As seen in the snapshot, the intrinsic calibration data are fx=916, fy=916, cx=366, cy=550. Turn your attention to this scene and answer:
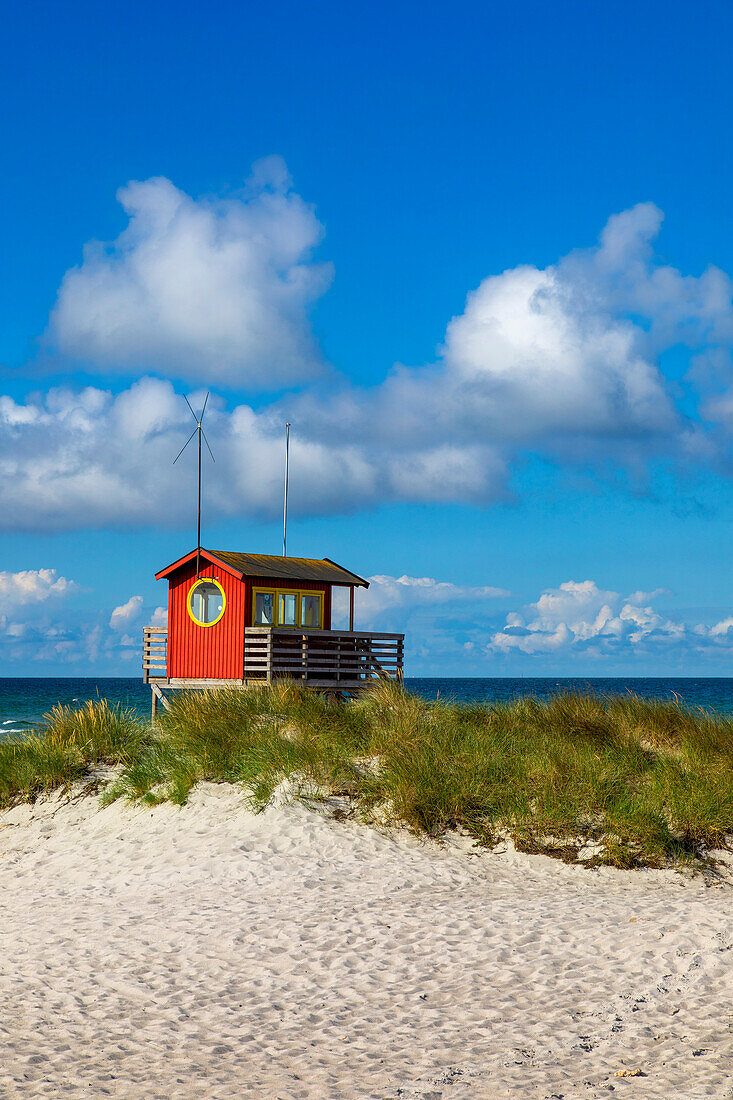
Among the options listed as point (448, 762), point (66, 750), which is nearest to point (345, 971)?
point (448, 762)

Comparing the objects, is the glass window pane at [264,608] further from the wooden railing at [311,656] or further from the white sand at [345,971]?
Result: the white sand at [345,971]

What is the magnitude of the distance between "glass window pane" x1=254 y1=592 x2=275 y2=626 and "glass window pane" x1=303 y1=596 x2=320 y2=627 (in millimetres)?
1268

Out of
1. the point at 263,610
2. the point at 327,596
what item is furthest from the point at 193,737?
the point at 327,596

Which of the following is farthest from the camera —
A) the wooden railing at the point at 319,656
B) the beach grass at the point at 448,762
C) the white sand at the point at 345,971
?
the wooden railing at the point at 319,656

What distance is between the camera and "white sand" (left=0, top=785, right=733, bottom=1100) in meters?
5.68

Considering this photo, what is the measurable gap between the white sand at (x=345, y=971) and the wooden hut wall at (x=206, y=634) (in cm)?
1410

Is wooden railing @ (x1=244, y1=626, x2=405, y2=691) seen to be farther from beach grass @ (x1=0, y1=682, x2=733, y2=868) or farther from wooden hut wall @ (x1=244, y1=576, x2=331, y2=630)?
beach grass @ (x1=0, y1=682, x2=733, y2=868)

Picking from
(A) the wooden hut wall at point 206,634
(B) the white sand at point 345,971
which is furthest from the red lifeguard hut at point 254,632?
(B) the white sand at point 345,971

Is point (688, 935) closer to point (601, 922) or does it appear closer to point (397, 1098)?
point (601, 922)

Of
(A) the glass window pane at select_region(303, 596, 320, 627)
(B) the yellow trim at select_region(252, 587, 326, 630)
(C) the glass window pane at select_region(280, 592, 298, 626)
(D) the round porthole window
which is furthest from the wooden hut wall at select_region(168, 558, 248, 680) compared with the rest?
(A) the glass window pane at select_region(303, 596, 320, 627)

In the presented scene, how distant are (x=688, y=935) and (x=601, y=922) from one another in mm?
803

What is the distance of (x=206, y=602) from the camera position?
26766mm

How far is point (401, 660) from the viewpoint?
2834 cm

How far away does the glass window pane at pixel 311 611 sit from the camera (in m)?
27.8
